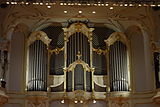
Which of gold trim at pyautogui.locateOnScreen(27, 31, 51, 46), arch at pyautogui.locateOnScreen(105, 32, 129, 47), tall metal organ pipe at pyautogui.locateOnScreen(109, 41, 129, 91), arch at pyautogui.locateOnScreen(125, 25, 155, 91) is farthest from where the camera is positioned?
arch at pyautogui.locateOnScreen(105, 32, 129, 47)

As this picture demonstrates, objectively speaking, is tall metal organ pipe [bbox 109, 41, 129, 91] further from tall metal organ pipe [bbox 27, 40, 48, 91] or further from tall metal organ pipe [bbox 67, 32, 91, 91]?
tall metal organ pipe [bbox 27, 40, 48, 91]

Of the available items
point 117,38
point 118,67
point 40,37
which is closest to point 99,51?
point 117,38

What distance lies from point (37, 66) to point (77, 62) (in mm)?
1511

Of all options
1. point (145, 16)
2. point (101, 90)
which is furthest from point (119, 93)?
point (145, 16)

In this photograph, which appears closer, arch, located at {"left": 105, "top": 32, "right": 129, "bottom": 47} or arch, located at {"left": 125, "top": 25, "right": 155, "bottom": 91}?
arch, located at {"left": 125, "top": 25, "right": 155, "bottom": 91}

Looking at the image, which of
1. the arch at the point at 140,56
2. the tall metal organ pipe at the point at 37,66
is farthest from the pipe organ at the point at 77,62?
the arch at the point at 140,56

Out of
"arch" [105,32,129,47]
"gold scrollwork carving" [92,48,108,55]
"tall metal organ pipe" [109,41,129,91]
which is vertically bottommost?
"tall metal organ pipe" [109,41,129,91]

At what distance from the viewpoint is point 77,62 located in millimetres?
A: 15047

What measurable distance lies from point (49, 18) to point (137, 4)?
3.90m

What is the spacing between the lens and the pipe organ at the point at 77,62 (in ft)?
48.7

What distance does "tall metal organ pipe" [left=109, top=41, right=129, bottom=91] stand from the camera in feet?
48.6

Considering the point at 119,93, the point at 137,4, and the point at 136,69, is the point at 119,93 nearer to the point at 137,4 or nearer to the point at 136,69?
the point at 136,69

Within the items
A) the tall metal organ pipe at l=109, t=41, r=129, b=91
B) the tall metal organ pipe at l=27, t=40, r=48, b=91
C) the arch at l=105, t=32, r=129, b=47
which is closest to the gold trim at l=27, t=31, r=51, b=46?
the tall metal organ pipe at l=27, t=40, r=48, b=91

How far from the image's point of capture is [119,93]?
48.0 feet
